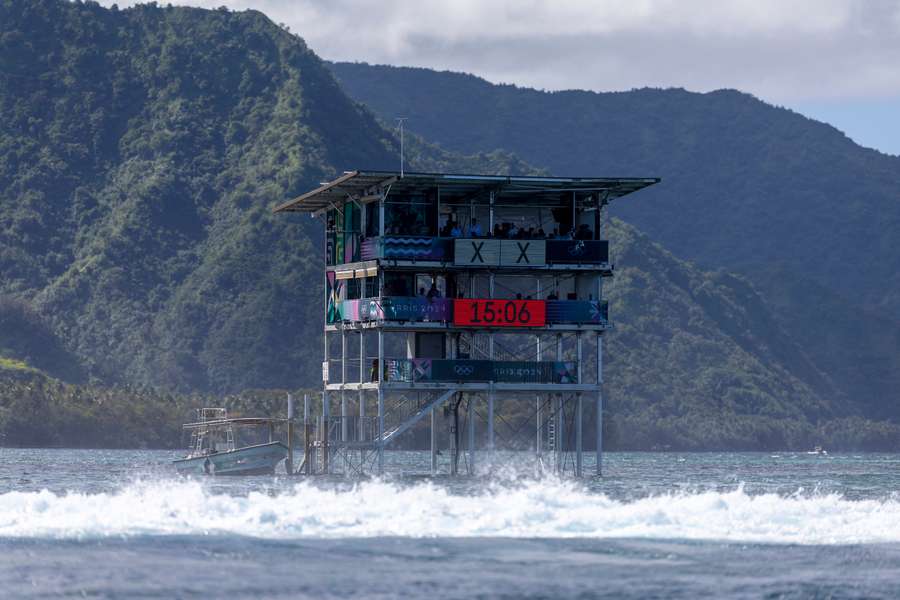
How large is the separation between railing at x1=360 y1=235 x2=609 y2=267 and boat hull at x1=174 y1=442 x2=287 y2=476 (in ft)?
38.8

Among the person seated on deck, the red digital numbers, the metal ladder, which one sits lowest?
the metal ladder

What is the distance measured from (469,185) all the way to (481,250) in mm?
2644

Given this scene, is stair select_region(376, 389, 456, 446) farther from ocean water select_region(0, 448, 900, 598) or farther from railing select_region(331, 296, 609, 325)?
ocean water select_region(0, 448, 900, 598)

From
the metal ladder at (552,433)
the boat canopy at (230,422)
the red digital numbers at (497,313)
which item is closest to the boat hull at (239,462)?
the boat canopy at (230,422)

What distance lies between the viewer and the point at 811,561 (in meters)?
40.5

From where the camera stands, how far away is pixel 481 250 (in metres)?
75.0

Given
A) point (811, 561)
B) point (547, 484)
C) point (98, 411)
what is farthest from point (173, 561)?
point (98, 411)

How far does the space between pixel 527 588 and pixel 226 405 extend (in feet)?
510

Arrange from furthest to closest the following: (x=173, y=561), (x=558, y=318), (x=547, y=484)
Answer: (x=558, y=318), (x=547, y=484), (x=173, y=561)

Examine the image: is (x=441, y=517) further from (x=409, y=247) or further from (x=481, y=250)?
(x=481, y=250)

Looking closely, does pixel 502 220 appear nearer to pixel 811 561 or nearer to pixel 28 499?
pixel 28 499

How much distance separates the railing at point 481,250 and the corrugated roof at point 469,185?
218 cm

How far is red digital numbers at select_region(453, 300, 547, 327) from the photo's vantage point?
247 ft

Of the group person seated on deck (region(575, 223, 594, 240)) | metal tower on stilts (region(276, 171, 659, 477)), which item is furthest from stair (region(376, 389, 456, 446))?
person seated on deck (region(575, 223, 594, 240))
